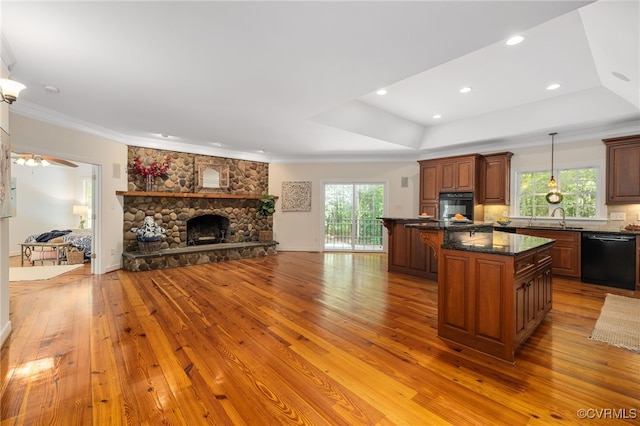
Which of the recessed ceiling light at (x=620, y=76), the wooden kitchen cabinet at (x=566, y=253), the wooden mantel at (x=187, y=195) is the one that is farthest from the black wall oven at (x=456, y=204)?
the wooden mantel at (x=187, y=195)

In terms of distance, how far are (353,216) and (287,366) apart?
19.3ft

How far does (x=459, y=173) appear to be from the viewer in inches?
238

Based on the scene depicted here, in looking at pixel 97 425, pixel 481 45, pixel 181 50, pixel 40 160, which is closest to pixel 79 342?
pixel 97 425

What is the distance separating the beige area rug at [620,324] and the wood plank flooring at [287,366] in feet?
0.40

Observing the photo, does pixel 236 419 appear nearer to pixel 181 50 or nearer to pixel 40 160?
pixel 181 50

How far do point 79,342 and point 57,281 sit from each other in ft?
9.62

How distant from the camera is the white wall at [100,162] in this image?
4.04 m

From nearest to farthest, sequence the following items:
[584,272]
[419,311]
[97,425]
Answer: [97,425] < [419,311] < [584,272]

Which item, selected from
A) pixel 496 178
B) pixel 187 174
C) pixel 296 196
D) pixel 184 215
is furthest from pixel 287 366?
pixel 296 196

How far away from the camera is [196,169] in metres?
6.54

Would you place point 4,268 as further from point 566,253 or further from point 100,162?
point 566,253

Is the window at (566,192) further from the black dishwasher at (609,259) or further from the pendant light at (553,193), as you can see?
the black dishwasher at (609,259)

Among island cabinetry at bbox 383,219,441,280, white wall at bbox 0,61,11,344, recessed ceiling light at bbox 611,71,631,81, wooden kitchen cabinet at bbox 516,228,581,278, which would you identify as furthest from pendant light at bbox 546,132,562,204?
white wall at bbox 0,61,11,344

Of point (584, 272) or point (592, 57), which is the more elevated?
point (592, 57)
